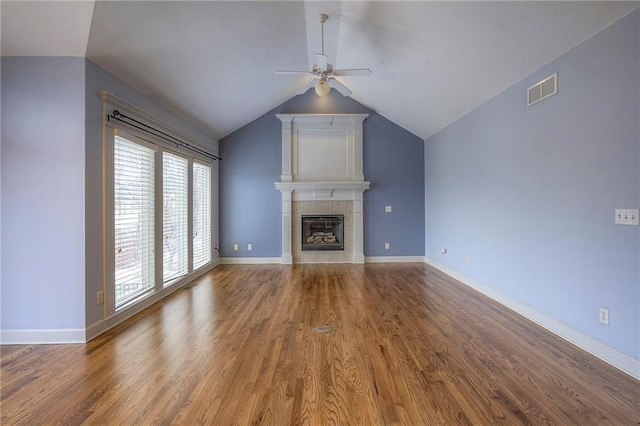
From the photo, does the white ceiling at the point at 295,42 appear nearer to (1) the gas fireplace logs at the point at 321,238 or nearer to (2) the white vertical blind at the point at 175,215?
(2) the white vertical blind at the point at 175,215

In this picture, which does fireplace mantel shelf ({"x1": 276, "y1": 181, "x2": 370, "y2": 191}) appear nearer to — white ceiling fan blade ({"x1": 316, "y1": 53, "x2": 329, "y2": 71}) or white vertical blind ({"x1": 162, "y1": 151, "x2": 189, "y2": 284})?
white vertical blind ({"x1": 162, "y1": 151, "x2": 189, "y2": 284})

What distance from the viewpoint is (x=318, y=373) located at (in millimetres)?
2020

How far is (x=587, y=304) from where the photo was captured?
2.36m

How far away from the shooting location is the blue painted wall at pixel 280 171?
5953 mm

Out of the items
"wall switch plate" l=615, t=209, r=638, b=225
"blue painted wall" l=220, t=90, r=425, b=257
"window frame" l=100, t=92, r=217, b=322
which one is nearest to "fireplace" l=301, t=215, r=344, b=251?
"blue painted wall" l=220, t=90, r=425, b=257

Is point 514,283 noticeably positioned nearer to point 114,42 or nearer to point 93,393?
point 93,393

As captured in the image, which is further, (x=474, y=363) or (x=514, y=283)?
(x=514, y=283)

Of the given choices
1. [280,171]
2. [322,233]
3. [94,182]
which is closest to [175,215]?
[94,182]

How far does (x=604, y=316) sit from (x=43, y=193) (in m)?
4.65

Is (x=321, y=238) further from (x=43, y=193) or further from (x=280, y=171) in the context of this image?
(x=43, y=193)

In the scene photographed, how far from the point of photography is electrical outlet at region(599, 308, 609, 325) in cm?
219

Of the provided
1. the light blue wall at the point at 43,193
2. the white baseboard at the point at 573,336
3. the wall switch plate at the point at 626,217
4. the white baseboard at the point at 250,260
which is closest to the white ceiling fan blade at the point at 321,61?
the light blue wall at the point at 43,193

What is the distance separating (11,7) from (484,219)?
5084mm

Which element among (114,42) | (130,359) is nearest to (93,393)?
(130,359)
